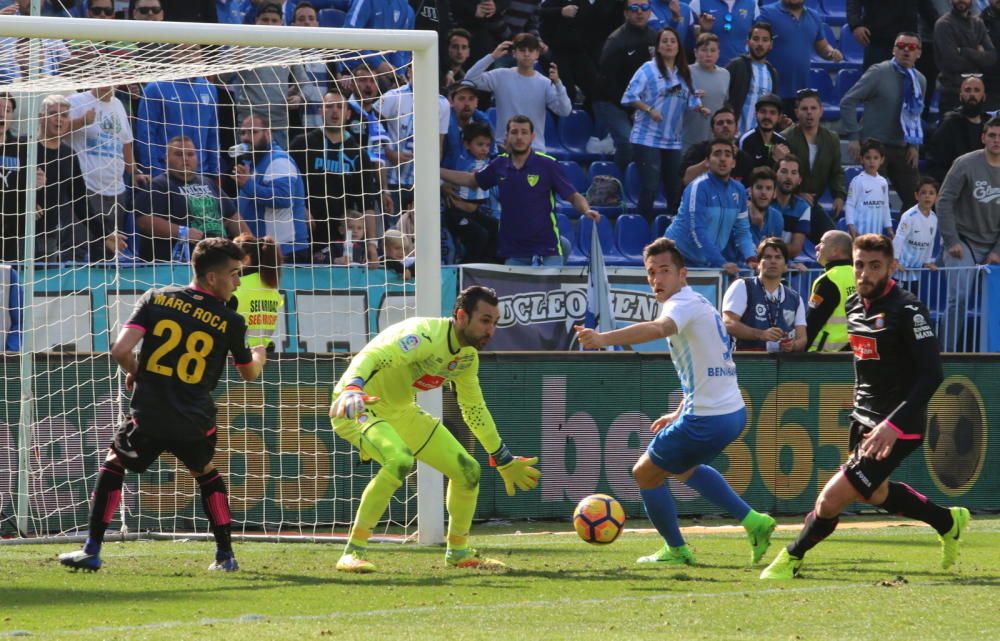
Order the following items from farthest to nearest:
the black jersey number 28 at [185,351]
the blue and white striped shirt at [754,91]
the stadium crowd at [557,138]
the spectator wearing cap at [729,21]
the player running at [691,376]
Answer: the spectator wearing cap at [729,21] → the blue and white striped shirt at [754,91] → the stadium crowd at [557,138] → the player running at [691,376] → the black jersey number 28 at [185,351]

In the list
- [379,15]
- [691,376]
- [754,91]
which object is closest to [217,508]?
[691,376]

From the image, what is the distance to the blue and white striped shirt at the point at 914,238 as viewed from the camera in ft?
55.8

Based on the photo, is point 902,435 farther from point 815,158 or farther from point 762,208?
point 815,158

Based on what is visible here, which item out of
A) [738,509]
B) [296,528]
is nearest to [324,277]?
[296,528]

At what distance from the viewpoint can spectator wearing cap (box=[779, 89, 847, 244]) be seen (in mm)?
17625

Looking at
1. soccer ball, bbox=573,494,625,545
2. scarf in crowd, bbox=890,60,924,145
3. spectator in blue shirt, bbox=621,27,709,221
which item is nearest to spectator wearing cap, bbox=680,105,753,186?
spectator in blue shirt, bbox=621,27,709,221

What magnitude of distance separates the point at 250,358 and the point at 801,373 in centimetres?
598

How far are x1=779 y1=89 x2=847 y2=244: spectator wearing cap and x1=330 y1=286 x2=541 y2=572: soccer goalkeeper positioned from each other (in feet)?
29.6

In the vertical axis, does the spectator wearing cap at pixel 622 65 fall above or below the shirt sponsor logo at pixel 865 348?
above

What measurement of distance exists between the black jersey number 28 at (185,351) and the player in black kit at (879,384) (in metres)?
3.52

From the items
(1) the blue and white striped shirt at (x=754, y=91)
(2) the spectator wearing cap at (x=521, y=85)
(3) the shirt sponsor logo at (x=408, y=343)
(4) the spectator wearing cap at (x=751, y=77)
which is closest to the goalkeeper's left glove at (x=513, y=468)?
(3) the shirt sponsor logo at (x=408, y=343)

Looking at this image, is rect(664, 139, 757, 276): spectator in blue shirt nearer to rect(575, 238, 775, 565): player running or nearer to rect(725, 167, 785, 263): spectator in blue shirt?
rect(725, 167, 785, 263): spectator in blue shirt

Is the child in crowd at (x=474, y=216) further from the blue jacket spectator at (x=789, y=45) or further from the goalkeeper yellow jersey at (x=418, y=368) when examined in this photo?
the goalkeeper yellow jersey at (x=418, y=368)

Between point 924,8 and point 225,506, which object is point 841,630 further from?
point 924,8
